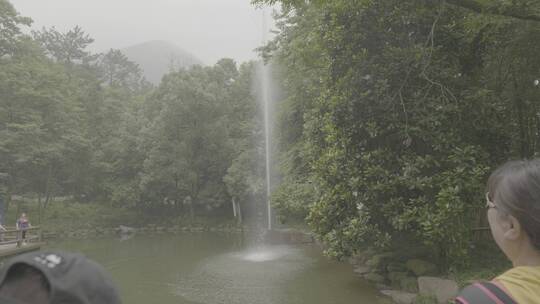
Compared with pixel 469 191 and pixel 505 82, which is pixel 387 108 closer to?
pixel 469 191

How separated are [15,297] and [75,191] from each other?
3160 centimetres

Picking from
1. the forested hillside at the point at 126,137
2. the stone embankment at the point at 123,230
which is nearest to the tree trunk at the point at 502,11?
the forested hillside at the point at 126,137

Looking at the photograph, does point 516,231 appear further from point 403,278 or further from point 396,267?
point 396,267

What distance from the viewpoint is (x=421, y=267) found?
8703mm

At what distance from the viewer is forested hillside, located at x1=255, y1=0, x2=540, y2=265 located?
7.29m

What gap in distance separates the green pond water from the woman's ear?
7239 millimetres

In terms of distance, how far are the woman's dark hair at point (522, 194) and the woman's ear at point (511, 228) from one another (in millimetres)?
15

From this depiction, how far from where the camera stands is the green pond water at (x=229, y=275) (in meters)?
8.93

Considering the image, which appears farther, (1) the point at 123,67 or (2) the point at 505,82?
(1) the point at 123,67

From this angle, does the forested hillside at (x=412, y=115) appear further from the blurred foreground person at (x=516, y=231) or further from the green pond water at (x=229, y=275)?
the blurred foreground person at (x=516, y=231)

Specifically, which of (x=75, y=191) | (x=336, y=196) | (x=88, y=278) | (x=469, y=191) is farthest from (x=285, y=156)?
(x=75, y=191)

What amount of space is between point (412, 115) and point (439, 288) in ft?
10.2

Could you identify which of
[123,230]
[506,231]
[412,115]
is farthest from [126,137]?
[506,231]

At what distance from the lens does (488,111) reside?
26.4 ft
